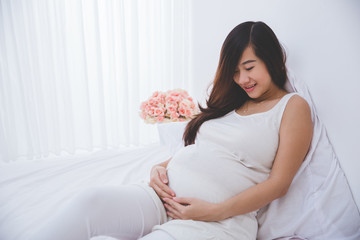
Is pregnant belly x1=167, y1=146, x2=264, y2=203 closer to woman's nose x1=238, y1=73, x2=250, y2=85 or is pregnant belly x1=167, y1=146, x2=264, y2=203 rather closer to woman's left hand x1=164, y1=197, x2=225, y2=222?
woman's left hand x1=164, y1=197, x2=225, y2=222

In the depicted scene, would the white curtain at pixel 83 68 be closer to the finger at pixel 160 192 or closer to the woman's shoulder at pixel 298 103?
the finger at pixel 160 192

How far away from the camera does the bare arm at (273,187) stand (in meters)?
0.79

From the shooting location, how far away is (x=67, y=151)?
2.54 m

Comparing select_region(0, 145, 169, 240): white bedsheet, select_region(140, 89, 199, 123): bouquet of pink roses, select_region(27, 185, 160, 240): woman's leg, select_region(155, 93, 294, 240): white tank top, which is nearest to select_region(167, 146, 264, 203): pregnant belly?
select_region(155, 93, 294, 240): white tank top

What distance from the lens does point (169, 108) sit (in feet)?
5.66

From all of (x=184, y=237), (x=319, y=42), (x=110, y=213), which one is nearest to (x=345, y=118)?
(x=319, y=42)

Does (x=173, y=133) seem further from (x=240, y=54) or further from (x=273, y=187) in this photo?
(x=273, y=187)

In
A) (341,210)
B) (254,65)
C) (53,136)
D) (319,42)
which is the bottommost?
(53,136)

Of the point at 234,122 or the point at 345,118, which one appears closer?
the point at 345,118

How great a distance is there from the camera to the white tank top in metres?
0.86

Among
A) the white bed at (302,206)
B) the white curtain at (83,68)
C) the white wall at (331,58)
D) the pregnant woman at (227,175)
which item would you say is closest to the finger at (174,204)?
the pregnant woman at (227,175)

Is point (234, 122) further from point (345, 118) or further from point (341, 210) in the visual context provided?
point (341, 210)

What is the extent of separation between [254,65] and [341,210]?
2.28 feet

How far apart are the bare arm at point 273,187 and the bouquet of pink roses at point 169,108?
3.07 feet
